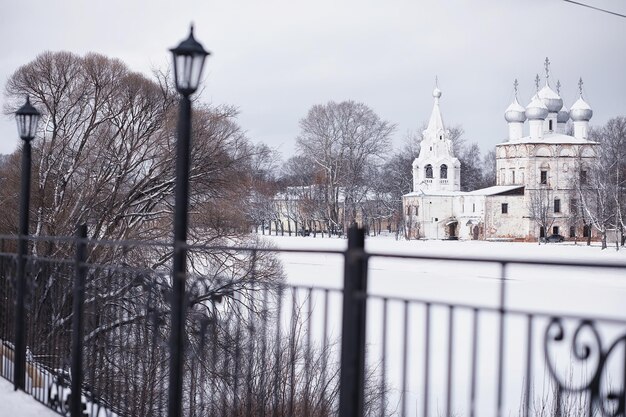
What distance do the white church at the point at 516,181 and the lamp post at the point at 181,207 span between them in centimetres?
5802

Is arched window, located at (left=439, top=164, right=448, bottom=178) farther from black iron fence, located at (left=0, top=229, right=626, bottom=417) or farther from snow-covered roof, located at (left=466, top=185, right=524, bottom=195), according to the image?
black iron fence, located at (left=0, top=229, right=626, bottom=417)

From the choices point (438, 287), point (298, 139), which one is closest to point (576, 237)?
point (298, 139)

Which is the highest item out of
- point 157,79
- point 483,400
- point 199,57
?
point 157,79

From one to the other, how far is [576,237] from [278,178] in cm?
2277

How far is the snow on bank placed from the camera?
17.3 ft

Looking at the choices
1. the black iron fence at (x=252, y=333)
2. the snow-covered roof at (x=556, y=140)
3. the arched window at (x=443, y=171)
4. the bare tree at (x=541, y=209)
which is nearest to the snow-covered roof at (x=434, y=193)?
the arched window at (x=443, y=171)

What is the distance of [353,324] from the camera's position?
9.95ft

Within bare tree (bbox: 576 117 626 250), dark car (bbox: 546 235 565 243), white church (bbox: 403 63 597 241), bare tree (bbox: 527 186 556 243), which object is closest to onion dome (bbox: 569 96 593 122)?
white church (bbox: 403 63 597 241)

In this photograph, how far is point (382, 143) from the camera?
61.6 meters

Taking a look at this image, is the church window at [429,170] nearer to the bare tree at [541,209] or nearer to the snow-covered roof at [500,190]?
the snow-covered roof at [500,190]

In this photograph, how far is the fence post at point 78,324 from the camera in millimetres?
4836

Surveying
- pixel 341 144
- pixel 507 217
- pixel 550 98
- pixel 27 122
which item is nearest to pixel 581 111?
pixel 550 98

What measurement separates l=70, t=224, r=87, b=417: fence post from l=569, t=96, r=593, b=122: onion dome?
63.4 m

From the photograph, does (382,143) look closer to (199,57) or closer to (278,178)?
(278,178)
